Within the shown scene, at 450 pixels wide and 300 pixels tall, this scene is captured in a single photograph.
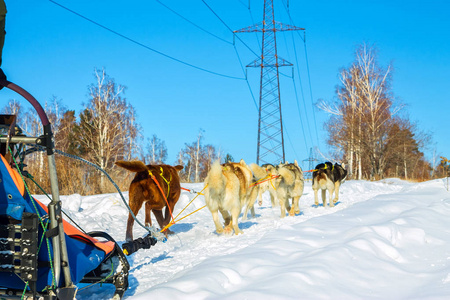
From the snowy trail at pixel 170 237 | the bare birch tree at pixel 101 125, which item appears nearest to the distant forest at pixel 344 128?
the bare birch tree at pixel 101 125

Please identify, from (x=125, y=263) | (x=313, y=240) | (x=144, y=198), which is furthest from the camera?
(x=144, y=198)

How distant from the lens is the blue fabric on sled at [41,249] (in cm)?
216

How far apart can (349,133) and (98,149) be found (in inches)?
684

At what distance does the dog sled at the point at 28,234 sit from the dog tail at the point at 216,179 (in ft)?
10.7

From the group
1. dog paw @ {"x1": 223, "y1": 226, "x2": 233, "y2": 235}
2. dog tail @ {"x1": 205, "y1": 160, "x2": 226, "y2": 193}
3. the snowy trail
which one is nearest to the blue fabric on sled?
Answer: the snowy trail

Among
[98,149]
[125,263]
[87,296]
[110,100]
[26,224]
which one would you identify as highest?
[110,100]

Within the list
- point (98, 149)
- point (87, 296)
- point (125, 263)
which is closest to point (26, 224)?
point (125, 263)

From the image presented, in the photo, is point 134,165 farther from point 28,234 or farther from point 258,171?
point 258,171

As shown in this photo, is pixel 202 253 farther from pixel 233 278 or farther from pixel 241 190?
pixel 241 190

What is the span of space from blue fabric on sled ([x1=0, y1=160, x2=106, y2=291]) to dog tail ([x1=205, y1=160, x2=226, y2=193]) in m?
3.02

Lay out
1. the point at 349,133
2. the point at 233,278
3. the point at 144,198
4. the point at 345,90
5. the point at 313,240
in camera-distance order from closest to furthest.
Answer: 1. the point at 233,278
2. the point at 313,240
3. the point at 144,198
4. the point at 349,133
5. the point at 345,90

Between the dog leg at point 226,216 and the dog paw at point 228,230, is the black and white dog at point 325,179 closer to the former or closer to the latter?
the dog leg at point 226,216

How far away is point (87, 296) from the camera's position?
10.5ft

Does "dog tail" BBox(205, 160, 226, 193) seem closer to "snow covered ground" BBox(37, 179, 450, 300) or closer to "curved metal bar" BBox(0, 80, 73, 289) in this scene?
"snow covered ground" BBox(37, 179, 450, 300)
